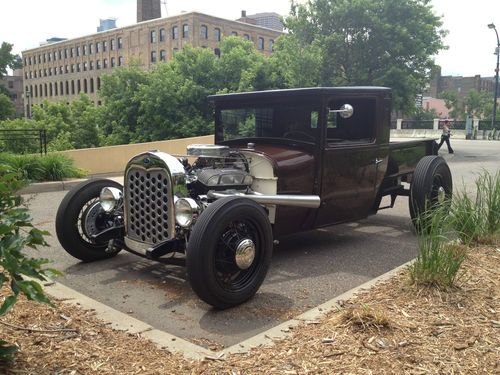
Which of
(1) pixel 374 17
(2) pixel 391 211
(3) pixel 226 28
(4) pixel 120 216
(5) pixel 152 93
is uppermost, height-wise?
(3) pixel 226 28

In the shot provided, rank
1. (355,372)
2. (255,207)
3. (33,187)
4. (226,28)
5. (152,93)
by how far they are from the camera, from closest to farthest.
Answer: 1. (355,372)
2. (255,207)
3. (33,187)
4. (152,93)
5. (226,28)

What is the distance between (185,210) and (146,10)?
7789cm

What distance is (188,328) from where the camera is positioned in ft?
11.7

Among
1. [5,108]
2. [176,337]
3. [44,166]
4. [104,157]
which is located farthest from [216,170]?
[5,108]

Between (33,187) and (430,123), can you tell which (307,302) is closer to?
(33,187)

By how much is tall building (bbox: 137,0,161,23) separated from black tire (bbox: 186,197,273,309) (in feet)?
254

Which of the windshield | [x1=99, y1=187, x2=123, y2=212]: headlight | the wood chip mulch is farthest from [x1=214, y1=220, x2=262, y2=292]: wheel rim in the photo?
the windshield

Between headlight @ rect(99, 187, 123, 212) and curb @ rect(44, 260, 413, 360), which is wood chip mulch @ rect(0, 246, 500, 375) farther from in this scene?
headlight @ rect(99, 187, 123, 212)

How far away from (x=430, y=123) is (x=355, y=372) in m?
47.9

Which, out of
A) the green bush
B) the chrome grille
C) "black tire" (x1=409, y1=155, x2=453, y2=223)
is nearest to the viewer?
the chrome grille

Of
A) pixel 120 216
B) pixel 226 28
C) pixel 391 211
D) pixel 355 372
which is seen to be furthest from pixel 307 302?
pixel 226 28

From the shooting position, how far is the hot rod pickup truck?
3.95m

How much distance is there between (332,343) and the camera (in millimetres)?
3031

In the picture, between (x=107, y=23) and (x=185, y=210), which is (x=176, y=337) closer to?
(x=185, y=210)
